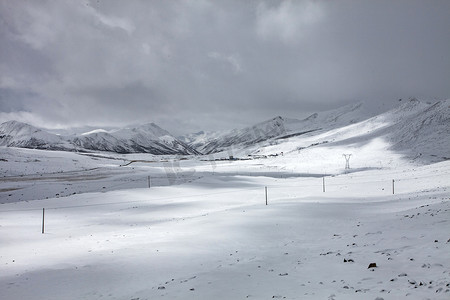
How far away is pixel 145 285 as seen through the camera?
11.4 metres

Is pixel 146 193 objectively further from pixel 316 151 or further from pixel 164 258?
pixel 316 151

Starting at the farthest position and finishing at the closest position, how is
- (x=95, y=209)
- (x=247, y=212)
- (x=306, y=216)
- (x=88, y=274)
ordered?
(x=95, y=209) < (x=247, y=212) < (x=306, y=216) < (x=88, y=274)

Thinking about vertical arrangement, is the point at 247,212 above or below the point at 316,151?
below

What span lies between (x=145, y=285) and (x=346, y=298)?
23.8 ft

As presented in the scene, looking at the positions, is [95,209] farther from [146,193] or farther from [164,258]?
[164,258]

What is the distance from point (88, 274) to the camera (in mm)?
13039

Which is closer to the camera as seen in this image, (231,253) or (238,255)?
(238,255)

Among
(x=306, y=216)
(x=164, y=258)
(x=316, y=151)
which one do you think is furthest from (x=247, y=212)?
(x=316, y=151)

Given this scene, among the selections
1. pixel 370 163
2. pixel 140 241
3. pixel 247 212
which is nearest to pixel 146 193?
pixel 247 212

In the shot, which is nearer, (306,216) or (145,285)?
(145,285)

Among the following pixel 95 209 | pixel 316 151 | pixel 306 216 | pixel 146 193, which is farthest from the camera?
pixel 316 151

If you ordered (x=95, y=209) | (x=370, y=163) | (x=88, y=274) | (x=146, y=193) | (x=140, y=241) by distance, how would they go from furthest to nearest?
(x=370, y=163), (x=146, y=193), (x=95, y=209), (x=140, y=241), (x=88, y=274)

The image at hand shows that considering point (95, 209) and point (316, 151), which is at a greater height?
point (316, 151)

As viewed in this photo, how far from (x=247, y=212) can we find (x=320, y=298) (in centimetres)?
1930
